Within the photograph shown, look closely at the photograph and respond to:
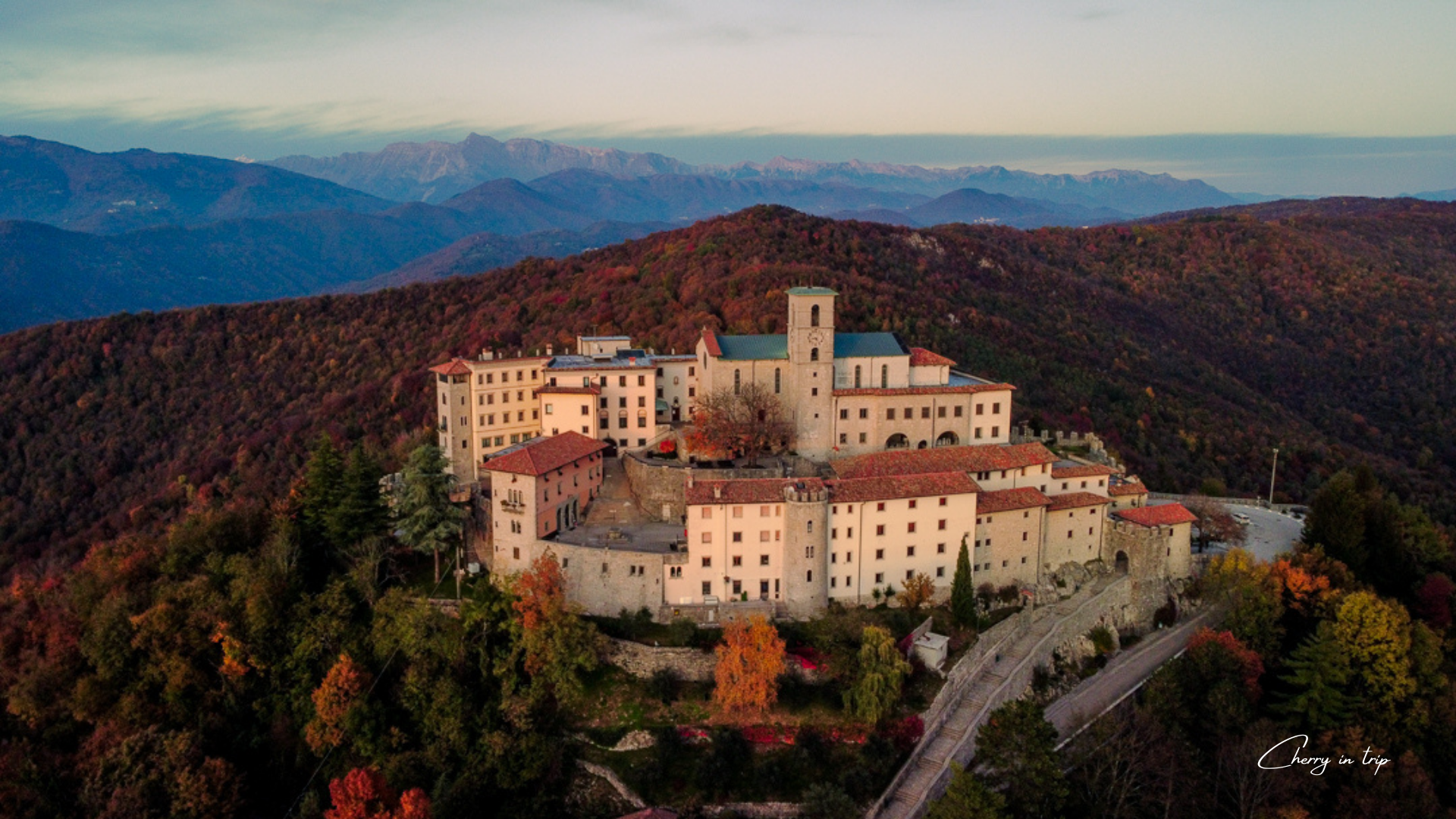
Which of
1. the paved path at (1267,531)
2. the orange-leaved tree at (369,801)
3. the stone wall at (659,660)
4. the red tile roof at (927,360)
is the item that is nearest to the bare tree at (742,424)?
the red tile roof at (927,360)

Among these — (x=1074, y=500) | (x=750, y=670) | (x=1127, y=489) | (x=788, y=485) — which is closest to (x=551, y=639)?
(x=750, y=670)

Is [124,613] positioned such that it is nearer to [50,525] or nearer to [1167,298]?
[50,525]

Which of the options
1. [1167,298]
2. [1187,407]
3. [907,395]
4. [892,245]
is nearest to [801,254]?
[892,245]

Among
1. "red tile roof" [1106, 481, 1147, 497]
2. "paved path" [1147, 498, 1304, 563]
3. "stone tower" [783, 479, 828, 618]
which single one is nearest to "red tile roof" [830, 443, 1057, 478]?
"red tile roof" [1106, 481, 1147, 497]

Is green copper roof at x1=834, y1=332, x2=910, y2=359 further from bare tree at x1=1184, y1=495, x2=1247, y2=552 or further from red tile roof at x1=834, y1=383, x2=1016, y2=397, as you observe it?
bare tree at x1=1184, y1=495, x2=1247, y2=552

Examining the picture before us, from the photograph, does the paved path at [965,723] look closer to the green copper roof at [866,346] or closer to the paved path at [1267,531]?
the paved path at [1267,531]

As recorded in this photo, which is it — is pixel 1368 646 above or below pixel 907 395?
below

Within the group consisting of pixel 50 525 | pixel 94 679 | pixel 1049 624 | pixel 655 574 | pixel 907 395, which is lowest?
pixel 50 525

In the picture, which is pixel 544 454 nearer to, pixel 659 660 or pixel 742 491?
pixel 742 491
